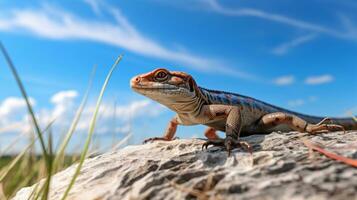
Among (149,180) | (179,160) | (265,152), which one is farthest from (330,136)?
(149,180)

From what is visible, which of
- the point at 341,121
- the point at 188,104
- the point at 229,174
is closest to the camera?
the point at 229,174

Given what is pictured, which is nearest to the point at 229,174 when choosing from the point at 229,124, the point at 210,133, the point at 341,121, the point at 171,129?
the point at 229,124

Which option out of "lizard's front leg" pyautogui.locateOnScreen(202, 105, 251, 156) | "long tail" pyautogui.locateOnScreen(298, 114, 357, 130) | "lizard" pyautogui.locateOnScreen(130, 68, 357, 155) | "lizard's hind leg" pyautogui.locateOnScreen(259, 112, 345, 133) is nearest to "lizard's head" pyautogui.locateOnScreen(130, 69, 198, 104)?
"lizard" pyautogui.locateOnScreen(130, 68, 357, 155)

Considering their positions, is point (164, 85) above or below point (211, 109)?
above

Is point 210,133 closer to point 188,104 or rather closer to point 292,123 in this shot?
point 188,104

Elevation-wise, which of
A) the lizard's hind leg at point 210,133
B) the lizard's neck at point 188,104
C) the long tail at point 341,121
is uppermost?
the lizard's neck at point 188,104

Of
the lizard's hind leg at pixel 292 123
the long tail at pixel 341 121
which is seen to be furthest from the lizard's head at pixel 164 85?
the long tail at pixel 341 121

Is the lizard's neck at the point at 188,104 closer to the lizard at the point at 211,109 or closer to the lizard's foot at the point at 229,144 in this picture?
the lizard at the point at 211,109

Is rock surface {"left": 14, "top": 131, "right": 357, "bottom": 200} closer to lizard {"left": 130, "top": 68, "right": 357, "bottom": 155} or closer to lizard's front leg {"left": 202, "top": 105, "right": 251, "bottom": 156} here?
lizard's front leg {"left": 202, "top": 105, "right": 251, "bottom": 156}
